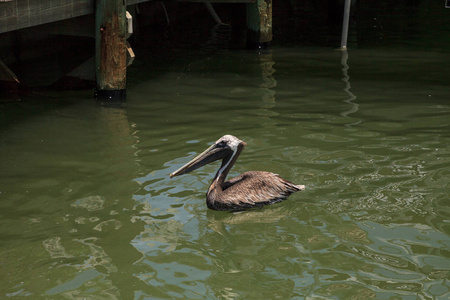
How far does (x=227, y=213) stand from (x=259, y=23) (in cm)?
881

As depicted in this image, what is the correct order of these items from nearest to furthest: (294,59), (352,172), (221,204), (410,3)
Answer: (221,204), (352,172), (294,59), (410,3)

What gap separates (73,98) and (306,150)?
431 centimetres

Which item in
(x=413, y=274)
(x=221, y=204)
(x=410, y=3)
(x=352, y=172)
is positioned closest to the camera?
(x=413, y=274)

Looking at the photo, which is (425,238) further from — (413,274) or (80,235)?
(80,235)

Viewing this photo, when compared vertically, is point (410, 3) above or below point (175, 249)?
above

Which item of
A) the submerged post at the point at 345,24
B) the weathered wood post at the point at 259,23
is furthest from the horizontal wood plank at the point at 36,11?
the submerged post at the point at 345,24

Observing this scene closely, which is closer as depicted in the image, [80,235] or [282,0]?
[80,235]

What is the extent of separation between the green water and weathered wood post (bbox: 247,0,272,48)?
315 centimetres

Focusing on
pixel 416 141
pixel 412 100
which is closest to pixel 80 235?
pixel 416 141

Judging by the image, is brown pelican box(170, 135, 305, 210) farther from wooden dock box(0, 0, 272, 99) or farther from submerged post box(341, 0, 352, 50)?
submerged post box(341, 0, 352, 50)

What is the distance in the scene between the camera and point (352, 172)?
24.1 feet

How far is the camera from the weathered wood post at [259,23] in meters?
14.6

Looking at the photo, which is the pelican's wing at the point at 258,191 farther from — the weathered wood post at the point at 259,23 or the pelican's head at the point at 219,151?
the weathered wood post at the point at 259,23

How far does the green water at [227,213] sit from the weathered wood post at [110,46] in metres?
0.38
